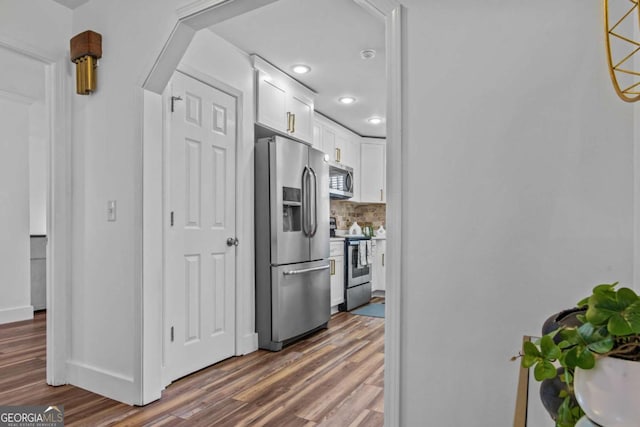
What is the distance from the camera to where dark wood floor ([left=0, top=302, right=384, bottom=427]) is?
2.07 metres

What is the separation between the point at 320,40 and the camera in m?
2.95

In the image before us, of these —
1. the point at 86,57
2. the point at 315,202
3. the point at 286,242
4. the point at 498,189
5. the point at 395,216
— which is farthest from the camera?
the point at 315,202

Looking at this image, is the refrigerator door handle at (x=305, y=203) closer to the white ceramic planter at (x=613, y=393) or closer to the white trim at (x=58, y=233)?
the white trim at (x=58, y=233)

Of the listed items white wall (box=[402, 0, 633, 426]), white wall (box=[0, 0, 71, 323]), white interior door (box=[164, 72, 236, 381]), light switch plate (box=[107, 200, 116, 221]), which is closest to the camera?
white wall (box=[402, 0, 633, 426])

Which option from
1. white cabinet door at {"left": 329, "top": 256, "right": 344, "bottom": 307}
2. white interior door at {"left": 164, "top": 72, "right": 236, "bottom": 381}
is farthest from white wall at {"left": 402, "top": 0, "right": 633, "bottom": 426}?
white cabinet door at {"left": 329, "top": 256, "right": 344, "bottom": 307}

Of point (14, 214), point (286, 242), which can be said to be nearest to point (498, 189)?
point (286, 242)

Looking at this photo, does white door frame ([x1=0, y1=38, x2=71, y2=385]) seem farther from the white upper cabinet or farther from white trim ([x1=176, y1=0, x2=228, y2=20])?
the white upper cabinet

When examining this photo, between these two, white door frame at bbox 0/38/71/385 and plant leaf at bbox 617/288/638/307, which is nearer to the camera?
plant leaf at bbox 617/288/638/307

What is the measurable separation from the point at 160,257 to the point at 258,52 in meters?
1.83

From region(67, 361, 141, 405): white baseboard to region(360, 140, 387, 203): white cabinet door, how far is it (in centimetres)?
422

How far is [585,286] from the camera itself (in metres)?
1.10

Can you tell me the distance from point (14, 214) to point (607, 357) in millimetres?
5514

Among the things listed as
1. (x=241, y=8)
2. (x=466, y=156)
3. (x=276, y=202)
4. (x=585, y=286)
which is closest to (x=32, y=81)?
(x=276, y=202)

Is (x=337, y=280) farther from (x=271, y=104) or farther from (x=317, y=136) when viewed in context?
(x=271, y=104)
